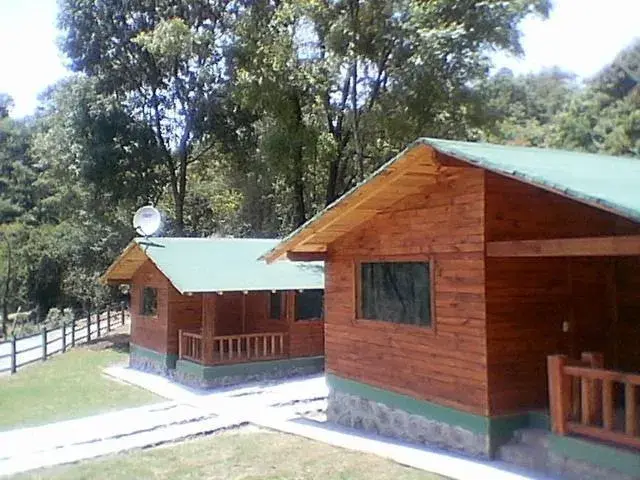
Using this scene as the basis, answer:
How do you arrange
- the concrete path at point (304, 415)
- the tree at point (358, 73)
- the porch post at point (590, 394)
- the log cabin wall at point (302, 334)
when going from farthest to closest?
the tree at point (358, 73)
the log cabin wall at point (302, 334)
the concrete path at point (304, 415)
the porch post at point (590, 394)

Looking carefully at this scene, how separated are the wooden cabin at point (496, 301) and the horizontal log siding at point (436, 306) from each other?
19 mm

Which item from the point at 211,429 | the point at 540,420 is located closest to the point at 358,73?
the point at 211,429

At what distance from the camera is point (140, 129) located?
23406mm

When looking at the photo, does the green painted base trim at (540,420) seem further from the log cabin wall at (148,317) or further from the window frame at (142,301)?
the window frame at (142,301)

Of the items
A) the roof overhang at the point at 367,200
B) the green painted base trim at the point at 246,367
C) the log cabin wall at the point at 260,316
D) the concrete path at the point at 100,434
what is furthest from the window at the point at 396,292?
the log cabin wall at the point at 260,316

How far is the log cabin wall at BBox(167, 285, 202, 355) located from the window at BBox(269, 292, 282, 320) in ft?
5.43

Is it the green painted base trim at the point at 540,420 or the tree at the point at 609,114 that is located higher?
the tree at the point at 609,114

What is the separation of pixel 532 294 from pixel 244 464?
12.7ft

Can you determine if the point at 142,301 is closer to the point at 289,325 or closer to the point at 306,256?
the point at 289,325

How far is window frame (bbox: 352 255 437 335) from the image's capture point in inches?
322

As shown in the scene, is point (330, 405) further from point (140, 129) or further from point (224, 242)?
point (140, 129)

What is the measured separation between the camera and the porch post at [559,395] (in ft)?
21.8

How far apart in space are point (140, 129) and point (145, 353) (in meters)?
10.1

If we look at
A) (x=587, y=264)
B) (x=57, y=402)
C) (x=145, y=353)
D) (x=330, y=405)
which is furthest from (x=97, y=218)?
(x=587, y=264)
